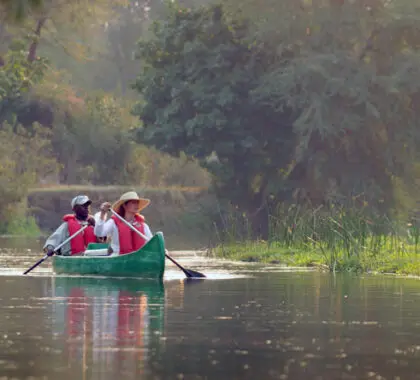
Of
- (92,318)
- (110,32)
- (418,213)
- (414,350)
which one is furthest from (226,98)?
(110,32)

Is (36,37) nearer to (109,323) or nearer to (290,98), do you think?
(290,98)

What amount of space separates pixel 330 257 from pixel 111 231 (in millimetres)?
4449

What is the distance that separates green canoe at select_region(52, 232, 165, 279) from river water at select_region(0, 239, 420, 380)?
26cm

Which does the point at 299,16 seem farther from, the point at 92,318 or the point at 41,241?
the point at 92,318

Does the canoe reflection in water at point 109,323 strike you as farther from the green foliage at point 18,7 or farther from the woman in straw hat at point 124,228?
the green foliage at point 18,7

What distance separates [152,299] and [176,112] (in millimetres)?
30581

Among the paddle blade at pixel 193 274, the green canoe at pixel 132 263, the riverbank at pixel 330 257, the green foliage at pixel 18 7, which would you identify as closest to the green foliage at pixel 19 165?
the riverbank at pixel 330 257

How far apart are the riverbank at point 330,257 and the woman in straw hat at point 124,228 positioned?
3.47 meters

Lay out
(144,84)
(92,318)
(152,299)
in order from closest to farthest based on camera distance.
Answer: (92,318) → (152,299) → (144,84)

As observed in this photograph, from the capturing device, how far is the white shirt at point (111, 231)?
86.8 ft

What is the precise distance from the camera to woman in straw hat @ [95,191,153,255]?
26.5 metres

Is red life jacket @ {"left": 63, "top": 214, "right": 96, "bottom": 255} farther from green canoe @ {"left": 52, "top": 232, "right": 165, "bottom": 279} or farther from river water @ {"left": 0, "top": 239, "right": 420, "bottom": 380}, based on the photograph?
river water @ {"left": 0, "top": 239, "right": 420, "bottom": 380}

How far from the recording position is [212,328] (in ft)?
55.8

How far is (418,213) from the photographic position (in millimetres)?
51812
